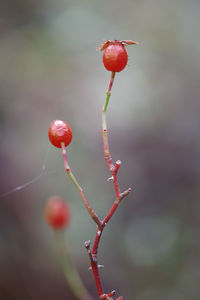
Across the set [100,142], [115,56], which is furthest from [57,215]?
[100,142]

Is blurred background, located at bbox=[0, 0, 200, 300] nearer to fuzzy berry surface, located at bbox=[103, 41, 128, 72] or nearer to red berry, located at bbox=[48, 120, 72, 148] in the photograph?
red berry, located at bbox=[48, 120, 72, 148]

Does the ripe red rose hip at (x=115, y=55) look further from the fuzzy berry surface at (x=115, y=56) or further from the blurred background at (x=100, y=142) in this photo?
the blurred background at (x=100, y=142)

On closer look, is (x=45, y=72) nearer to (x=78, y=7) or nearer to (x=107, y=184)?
(x=78, y=7)

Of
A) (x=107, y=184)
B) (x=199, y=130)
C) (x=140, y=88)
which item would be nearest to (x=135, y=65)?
(x=140, y=88)

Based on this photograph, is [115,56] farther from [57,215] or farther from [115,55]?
[57,215]

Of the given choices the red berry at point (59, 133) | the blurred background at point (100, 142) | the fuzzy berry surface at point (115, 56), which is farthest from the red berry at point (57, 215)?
the blurred background at point (100, 142)

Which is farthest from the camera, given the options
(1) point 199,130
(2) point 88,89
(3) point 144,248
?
(2) point 88,89
